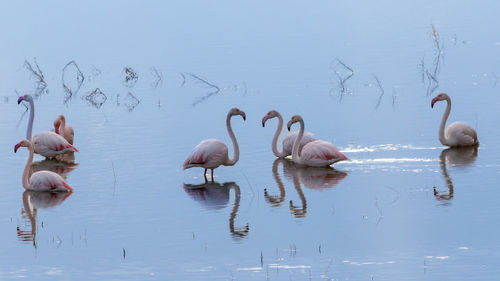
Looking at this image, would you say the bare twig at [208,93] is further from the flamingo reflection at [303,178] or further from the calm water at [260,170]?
the flamingo reflection at [303,178]

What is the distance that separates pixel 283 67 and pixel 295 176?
1285cm

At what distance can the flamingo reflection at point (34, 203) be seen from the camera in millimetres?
12753

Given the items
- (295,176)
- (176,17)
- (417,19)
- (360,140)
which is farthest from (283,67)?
(176,17)

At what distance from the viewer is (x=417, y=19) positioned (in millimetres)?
42719

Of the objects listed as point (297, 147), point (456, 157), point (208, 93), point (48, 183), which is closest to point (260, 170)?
point (297, 147)

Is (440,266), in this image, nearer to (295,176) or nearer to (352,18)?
(295,176)

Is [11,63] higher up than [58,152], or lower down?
higher up

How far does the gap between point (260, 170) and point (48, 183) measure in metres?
2.93

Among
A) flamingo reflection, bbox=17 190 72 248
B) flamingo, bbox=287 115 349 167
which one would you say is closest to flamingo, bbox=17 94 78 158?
flamingo reflection, bbox=17 190 72 248

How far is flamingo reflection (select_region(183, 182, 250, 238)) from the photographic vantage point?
44.8ft

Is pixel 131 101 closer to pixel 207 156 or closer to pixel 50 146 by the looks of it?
pixel 50 146

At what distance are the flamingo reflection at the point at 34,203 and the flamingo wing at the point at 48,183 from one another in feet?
0.23

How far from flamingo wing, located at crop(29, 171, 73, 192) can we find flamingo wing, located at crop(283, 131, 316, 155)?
3465 millimetres

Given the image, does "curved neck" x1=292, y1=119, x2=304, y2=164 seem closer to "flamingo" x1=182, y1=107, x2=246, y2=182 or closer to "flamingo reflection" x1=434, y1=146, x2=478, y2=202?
"flamingo" x1=182, y1=107, x2=246, y2=182
